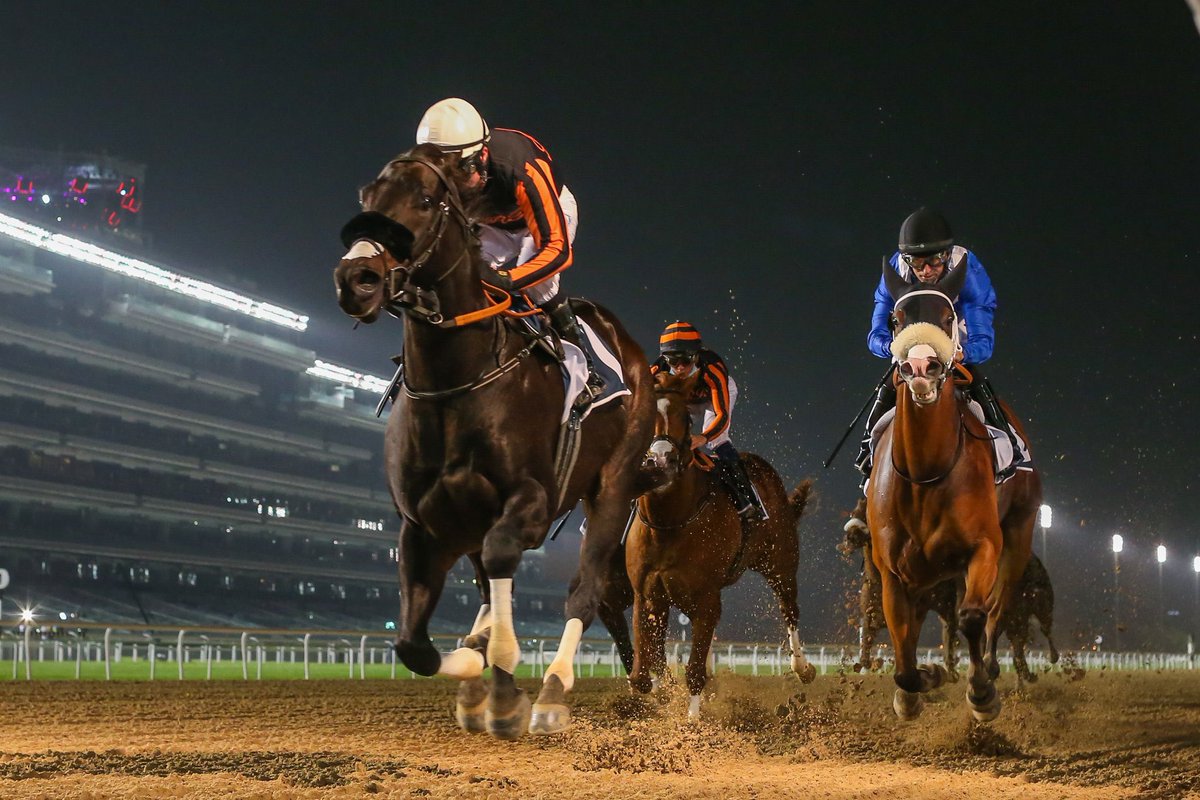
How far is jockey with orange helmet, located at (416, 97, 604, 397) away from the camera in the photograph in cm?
498

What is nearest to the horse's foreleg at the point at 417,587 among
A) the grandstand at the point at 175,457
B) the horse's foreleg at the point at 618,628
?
the horse's foreleg at the point at 618,628

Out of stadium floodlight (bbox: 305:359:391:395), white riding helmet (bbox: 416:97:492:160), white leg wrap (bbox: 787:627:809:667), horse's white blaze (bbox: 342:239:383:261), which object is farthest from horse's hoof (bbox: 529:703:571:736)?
stadium floodlight (bbox: 305:359:391:395)

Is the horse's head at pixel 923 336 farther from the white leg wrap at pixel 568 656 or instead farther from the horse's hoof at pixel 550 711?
the horse's hoof at pixel 550 711

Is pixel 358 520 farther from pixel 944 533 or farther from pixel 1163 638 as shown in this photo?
pixel 944 533

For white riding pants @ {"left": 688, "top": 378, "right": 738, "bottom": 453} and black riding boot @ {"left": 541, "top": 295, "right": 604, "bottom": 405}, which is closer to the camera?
black riding boot @ {"left": 541, "top": 295, "right": 604, "bottom": 405}

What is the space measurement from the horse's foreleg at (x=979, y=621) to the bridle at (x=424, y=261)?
3.15 metres

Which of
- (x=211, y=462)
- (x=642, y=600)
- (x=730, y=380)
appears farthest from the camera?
(x=211, y=462)

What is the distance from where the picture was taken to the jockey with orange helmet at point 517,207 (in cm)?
498

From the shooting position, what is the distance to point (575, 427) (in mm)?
5441

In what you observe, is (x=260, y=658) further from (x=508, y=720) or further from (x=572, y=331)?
(x=508, y=720)

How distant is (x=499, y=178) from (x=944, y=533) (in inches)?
128

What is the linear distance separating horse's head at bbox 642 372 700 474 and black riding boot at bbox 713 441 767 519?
1049 millimetres

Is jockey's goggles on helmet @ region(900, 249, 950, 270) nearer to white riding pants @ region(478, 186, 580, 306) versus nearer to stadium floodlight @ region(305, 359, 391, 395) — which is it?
white riding pants @ region(478, 186, 580, 306)

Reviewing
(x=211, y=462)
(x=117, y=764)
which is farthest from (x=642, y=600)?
(x=211, y=462)
